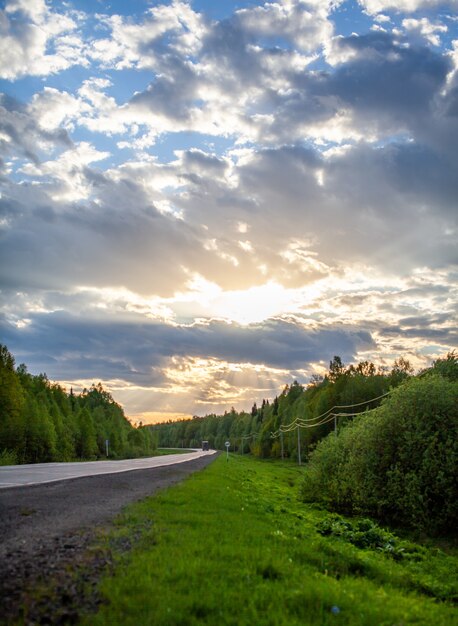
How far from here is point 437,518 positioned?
20703 millimetres

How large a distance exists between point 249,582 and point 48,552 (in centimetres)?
348

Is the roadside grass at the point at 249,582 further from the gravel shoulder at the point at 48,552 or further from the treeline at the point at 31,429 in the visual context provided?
the treeline at the point at 31,429

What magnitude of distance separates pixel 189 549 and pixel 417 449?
1584 cm

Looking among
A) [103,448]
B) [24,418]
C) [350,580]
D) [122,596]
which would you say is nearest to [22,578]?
[122,596]

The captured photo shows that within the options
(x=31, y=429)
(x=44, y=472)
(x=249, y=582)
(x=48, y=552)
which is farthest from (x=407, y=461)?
(x=31, y=429)

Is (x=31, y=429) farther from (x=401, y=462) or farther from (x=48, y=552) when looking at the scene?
(x=48, y=552)

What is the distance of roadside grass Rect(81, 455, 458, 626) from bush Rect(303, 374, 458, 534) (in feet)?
26.9

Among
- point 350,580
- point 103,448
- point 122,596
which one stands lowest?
point 103,448

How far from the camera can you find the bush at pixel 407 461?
20.9 metres

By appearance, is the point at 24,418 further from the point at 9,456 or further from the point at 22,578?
the point at 22,578

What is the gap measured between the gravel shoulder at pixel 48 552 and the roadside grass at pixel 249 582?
394 mm

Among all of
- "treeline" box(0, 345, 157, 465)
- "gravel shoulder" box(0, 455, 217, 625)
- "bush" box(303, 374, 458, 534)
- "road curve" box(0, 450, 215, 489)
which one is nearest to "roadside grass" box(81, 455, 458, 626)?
"gravel shoulder" box(0, 455, 217, 625)

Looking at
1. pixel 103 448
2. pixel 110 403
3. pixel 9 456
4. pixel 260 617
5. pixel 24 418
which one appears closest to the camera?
pixel 260 617

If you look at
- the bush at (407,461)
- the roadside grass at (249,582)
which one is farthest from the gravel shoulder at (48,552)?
the bush at (407,461)
